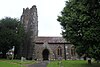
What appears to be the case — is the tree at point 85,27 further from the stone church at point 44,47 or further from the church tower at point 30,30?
the church tower at point 30,30

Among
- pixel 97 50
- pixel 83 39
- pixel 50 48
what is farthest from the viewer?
pixel 50 48

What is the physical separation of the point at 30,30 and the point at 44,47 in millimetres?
7402

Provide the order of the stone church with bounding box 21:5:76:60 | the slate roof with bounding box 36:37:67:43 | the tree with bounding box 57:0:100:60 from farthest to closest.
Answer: the slate roof with bounding box 36:37:67:43 → the stone church with bounding box 21:5:76:60 → the tree with bounding box 57:0:100:60

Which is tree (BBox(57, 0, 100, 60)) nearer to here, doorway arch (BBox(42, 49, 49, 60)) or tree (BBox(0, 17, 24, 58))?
tree (BBox(0, 17, 24, 58))

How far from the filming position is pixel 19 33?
5269 centimetres

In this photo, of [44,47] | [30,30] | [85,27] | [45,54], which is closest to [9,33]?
[30,30]

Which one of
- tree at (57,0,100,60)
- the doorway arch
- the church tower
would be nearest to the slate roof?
the church tower

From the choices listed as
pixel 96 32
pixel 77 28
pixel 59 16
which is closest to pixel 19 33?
pixel 59 16

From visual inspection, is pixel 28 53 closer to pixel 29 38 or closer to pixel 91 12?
pixel 29 38

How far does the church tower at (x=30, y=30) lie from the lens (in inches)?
Answer: 2242

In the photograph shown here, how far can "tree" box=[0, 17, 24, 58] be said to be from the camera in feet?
160

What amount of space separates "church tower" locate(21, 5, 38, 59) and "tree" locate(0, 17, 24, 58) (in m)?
5.01

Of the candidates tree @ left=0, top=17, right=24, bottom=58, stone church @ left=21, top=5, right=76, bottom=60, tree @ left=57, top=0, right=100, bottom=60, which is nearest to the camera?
tree @ left=57, top=0, right=100, bottom=60

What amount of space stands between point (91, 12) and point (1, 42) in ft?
103
